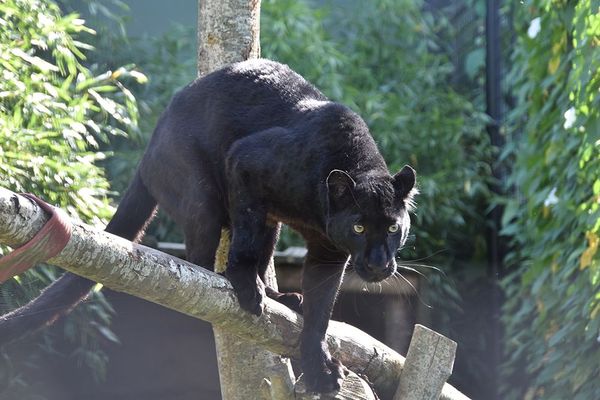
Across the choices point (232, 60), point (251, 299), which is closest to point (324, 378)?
point (251, 299)

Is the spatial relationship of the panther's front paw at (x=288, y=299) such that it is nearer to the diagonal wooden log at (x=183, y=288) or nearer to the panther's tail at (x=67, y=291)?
the diagonal wooden log at (x=183, y=288)

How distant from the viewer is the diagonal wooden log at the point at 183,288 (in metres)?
2.26

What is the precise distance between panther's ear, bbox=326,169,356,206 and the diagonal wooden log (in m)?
0.36

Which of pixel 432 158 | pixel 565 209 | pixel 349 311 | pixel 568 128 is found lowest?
pixel 349 311

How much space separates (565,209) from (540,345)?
747 millimetres

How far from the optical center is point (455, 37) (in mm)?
7082

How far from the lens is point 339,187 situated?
293 centimetres

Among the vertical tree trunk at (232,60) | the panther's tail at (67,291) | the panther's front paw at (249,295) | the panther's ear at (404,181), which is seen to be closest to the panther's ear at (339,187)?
the panther's ear at (404,181)

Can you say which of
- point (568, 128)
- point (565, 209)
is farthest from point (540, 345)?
point (568, 128)

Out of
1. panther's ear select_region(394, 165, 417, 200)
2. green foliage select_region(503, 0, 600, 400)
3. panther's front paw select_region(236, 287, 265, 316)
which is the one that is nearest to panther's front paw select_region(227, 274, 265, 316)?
panther's front paw select_region(236, 287, 265, 316)

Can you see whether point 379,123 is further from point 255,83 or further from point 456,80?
point 255,83

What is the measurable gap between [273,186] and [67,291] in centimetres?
69

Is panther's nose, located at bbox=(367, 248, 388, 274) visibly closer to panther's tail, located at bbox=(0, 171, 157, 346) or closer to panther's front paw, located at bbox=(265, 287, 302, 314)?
panther's front paw, located at bbox=(265, 287, 302, 314)

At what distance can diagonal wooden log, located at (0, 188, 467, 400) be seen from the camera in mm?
2260
